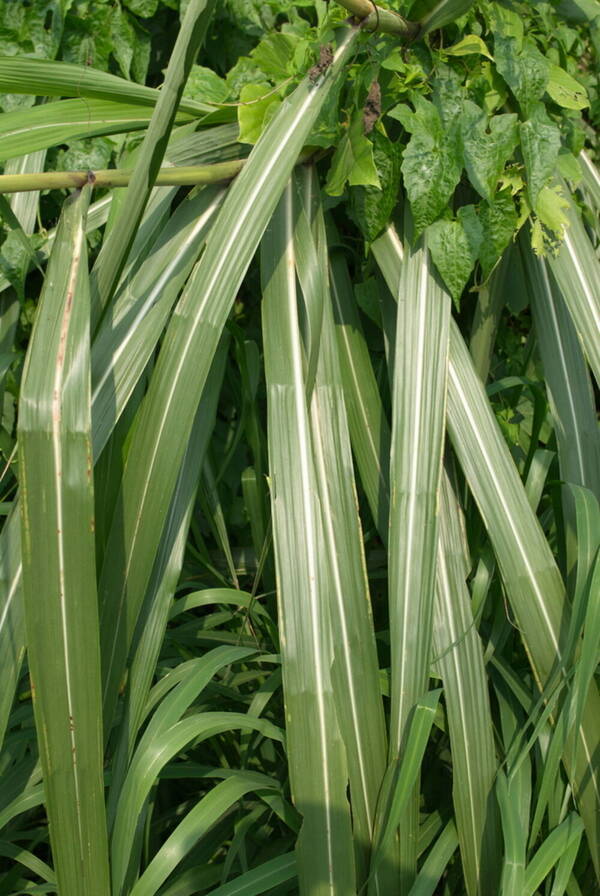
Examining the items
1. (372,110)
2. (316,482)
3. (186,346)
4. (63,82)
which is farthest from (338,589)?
(63,82)

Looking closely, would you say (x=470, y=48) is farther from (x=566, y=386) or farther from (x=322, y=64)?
(x=566, y=386)

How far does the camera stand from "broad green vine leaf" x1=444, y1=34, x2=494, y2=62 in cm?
124

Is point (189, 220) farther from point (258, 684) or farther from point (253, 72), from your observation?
point (258, 684)

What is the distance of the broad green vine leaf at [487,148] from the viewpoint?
45.8 inches

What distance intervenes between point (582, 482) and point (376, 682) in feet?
1.35

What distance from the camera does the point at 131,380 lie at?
3.36ft

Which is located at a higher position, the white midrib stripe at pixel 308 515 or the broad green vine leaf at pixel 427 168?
the broad green vine leaf at pixel 427 168

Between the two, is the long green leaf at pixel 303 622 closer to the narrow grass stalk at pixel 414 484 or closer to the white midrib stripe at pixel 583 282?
the narrow grass stalk at pixel 414 484

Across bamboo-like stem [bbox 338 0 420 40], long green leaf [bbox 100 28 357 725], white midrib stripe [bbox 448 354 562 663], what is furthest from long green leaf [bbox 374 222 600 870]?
bamboo-like stem [bbox 338 0 420 40]

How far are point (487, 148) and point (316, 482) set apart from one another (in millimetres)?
520

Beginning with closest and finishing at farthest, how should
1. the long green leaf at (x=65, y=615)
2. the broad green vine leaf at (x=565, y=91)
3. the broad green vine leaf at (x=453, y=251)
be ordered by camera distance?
the long green leaf at (x=65, y=615) < the broad green vine leaf at (x=453, y=251) < the broad green vine leaf at (x=565, y=91)

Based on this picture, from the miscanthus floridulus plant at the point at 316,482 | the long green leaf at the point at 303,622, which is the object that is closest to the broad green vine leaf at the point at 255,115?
the miscanthus floridulus plant at the point at 316,482

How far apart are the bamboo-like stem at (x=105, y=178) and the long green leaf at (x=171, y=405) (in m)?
0.08

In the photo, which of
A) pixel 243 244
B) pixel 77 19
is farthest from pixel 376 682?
pixel 77 19
